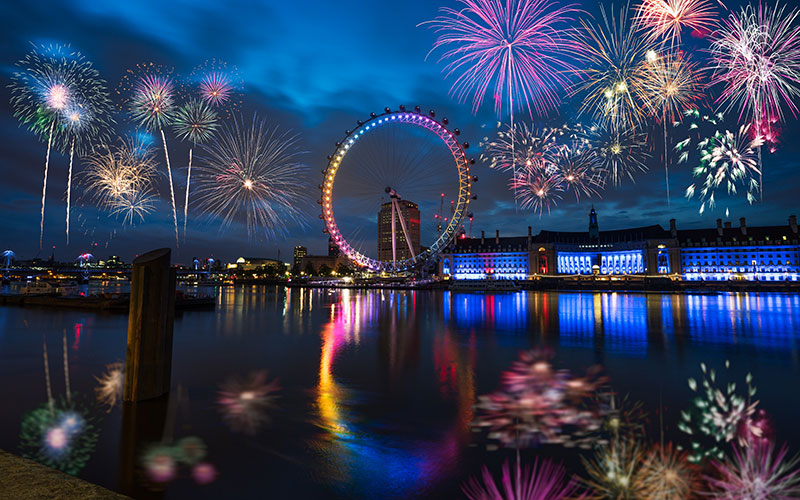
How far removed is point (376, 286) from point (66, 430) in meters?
111

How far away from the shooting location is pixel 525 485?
6512 millimetres

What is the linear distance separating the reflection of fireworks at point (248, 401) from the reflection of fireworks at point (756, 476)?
8237mm

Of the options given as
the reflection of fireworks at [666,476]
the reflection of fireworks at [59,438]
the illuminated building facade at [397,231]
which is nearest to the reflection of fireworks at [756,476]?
the reflection of fireworks at [666,476]

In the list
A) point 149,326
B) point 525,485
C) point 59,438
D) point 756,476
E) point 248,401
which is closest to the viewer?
point 525,485

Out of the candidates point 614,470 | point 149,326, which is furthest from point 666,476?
point 149,326

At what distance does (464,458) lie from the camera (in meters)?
7.36

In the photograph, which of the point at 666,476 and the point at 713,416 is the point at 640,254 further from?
the point at 666,476

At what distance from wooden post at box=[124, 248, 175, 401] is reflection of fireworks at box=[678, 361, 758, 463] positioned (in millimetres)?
11476

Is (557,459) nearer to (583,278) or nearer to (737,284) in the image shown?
(737,284)

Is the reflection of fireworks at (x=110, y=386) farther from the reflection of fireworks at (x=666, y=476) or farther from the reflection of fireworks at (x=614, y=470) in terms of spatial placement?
the reflection of fireworks at (x=666, y=476)

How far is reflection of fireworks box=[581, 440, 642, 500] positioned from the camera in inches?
244

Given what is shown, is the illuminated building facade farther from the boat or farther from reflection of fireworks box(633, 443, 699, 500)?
reflection of fireworks box(633, 443, 699, 500)

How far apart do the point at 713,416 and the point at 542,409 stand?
368cm

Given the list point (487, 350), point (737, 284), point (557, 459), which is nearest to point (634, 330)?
point (487, 350)
